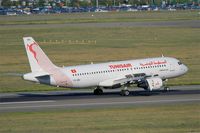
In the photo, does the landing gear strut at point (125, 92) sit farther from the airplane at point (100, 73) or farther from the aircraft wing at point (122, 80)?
the aircraft wing at point (122, 80)

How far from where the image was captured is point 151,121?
5069 centimetres

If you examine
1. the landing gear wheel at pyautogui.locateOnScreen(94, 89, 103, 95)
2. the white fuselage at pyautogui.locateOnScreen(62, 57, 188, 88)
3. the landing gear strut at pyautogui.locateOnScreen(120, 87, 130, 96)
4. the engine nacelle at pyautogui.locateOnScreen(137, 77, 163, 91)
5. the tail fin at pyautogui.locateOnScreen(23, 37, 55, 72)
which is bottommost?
the landing gear wheel at pyautogui.locateOnScreen(94, 89, 103, 95)

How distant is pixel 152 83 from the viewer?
67.0 m

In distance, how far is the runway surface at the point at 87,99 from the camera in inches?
2394

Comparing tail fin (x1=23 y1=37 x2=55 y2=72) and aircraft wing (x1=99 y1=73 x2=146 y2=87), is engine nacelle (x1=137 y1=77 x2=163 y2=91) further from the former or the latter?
tail fin (x1=23 y1=37 x2=55 y2=72)

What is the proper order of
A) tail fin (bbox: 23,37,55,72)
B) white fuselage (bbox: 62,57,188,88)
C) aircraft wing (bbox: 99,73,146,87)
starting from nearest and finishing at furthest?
tail fin (bbox: 23,37,55,72), white fuselage (bbox: 62,57,188,88), aircraft wing (bbox: 99,73,146,87)

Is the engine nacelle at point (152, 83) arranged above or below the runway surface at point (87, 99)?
above

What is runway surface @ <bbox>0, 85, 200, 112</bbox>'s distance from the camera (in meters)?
60.8

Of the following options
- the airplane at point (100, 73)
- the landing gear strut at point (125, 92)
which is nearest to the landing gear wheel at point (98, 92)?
the airplane at point (100, 73)

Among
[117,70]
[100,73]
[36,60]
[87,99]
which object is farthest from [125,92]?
[36,60]

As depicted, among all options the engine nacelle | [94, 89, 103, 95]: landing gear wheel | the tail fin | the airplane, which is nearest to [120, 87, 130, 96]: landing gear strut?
the airplane

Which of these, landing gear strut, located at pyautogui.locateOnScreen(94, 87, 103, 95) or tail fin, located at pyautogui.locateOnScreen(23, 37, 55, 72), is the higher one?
tail fin, located at pyautogui.locateOnScreen(23, 37, 55, 72)

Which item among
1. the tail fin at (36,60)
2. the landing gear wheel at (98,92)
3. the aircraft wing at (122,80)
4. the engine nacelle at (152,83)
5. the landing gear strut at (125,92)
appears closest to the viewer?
the tail fin at (36,60)

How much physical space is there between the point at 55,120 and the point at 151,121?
7.18 m
